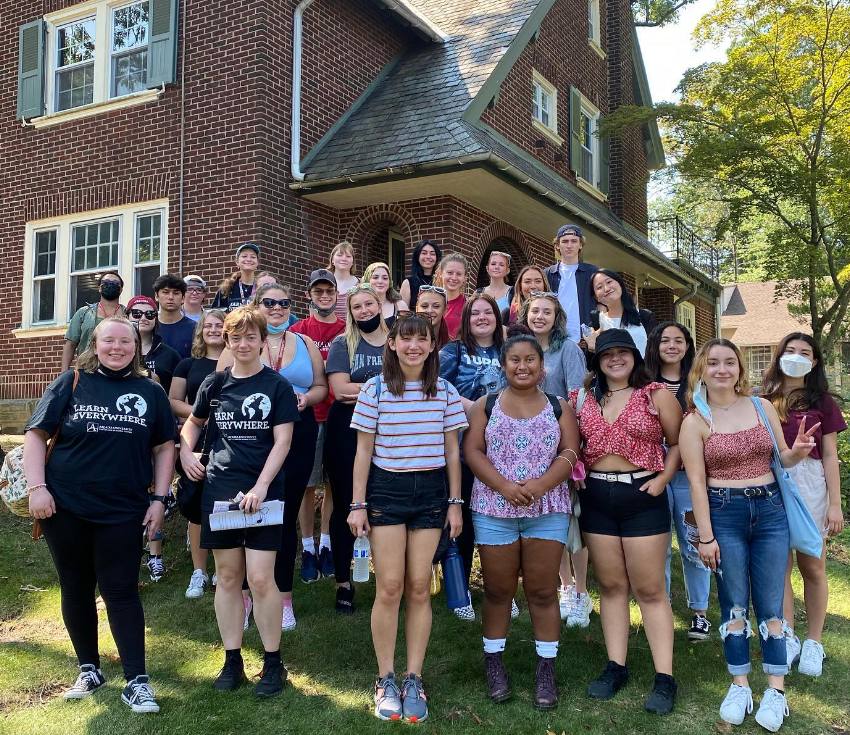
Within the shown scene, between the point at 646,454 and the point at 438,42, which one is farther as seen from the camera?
the point at 438,42

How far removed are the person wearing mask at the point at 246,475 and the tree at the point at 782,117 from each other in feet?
32.2

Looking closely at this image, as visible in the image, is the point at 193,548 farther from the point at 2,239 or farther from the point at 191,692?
the point at 2,239

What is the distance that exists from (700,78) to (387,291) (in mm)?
9244

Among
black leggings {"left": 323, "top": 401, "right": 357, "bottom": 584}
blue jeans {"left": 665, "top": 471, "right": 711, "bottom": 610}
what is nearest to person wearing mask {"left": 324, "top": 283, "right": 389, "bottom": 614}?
black leggings {"left": 323, "top": 401, "right": 357, "bottom": 584}

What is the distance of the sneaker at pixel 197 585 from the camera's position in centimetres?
535

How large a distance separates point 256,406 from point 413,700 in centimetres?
164

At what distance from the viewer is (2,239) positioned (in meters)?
11.6

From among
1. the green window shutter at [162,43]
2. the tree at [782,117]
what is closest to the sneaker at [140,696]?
the green window shutter at [162,43]

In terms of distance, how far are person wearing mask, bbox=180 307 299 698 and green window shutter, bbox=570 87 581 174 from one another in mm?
11249

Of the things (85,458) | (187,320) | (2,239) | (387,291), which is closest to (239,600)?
(85,458)

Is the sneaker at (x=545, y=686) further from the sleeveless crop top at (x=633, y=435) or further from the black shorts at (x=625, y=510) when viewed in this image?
the sleeveless crop top at (x=633, y=435)

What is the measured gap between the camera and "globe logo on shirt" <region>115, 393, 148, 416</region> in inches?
150

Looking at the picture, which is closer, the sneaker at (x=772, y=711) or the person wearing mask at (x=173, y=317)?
the sneaker at (x=772, y=711)

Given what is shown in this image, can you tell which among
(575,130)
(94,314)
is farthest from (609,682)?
(575,130)
